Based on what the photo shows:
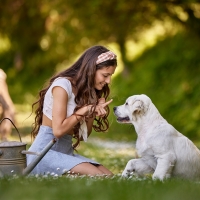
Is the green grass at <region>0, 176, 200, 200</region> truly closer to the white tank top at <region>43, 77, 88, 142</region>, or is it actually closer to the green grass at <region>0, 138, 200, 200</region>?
the green grass at <region>0, 138, 200, 200</region>

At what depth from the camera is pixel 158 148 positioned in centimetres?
749

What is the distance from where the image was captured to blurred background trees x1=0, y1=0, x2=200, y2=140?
731 inches

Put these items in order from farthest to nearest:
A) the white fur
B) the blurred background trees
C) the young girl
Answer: the blurred background trees < the white fur < the young girl

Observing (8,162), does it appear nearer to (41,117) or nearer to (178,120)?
(41,117)

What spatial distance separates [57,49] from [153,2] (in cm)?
1877

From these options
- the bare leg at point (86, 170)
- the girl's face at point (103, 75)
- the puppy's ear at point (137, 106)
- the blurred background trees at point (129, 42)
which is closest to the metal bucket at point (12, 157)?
the bare leg at point (86, 170)

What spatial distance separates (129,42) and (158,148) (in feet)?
77.3

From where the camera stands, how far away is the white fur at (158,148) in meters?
7.49

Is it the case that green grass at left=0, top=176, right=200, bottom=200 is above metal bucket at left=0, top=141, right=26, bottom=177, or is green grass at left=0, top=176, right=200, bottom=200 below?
below

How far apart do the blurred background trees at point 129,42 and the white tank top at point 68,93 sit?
1525mm

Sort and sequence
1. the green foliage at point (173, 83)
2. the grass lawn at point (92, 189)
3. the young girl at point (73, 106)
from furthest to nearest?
the green foliage at point (173, 83)
the young girl at point (73, 106)
the grass lawn at point (92, 189)

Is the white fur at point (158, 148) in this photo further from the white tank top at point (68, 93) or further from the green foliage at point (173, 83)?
the green foliage at point (173, 83)

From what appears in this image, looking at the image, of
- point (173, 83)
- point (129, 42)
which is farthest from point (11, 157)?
point (129, 42)

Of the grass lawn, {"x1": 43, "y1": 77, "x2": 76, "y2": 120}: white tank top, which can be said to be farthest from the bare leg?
the grass lawn
